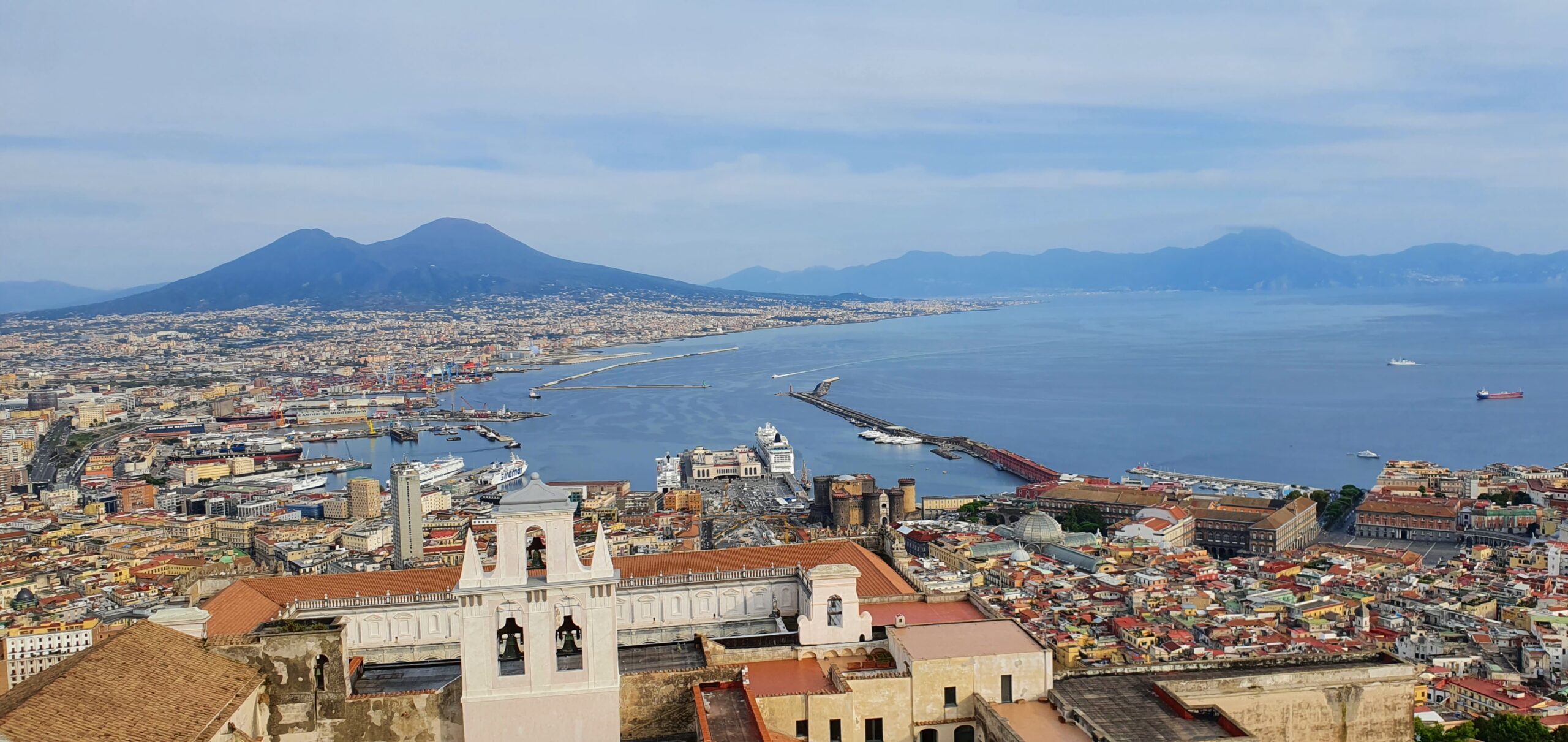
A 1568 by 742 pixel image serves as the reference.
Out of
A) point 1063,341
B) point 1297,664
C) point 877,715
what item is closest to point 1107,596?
point 1297,664

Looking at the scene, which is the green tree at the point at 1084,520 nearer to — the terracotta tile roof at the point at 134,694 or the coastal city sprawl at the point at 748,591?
the coastal city sprawl at the point at 748,591

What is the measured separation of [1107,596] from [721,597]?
13.6m

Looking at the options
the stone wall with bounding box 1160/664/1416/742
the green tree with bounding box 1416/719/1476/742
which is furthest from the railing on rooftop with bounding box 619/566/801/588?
the green tree with bounding box 1416/719/1476/742

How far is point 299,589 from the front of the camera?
558 inches

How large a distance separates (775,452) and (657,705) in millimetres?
40201

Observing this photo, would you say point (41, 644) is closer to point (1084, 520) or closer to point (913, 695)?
point (913, 695)

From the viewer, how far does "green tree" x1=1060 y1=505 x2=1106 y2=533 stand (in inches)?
1362

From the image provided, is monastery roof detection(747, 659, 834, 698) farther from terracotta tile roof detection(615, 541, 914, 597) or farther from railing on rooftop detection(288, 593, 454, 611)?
railing on rooftop detection(288, 593, 454, 611)

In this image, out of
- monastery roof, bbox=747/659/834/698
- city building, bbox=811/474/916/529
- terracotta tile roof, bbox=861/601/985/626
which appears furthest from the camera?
city building, bbox=811/474/916/529

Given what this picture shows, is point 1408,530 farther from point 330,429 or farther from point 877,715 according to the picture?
point 330,429

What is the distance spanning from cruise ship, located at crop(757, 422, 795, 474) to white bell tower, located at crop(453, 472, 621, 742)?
40102mm

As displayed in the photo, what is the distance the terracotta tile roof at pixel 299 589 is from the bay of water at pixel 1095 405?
30.2 metres

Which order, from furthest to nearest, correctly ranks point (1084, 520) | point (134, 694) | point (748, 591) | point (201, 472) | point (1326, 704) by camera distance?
point (201, 472) → point (1084, 520) → point (748, 591) → point (1326, 704) → point (134, 694)

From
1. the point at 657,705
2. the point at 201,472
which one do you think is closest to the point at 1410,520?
the point at 657,705
